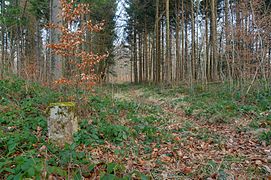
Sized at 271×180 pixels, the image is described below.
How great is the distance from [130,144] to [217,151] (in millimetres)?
1788

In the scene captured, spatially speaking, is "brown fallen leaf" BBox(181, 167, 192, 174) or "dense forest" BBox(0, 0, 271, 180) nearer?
"dense forest" BBox(0, 0, 271, 180)

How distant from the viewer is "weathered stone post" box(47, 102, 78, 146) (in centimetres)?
380

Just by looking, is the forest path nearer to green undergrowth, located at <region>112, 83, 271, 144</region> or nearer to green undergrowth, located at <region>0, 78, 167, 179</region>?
green undergrowth, located at <region>112, 83, 271, 144</region>

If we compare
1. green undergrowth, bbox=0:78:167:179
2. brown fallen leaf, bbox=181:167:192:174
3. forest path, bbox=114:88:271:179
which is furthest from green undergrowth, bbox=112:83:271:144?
brown fallen leaf, bbox=181:167:192:174

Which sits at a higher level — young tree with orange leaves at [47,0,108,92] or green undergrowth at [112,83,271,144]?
young tree with orange leaves at [47,0,108,92]

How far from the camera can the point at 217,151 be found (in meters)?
4.25

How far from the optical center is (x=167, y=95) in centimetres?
1257

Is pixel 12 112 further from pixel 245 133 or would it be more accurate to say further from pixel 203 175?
pixel 245 133

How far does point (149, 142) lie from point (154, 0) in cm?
1652

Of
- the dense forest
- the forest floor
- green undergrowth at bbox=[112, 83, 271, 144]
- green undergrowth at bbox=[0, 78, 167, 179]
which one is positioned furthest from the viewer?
green undergrowth at bbox=[112, 83, 271, 144]

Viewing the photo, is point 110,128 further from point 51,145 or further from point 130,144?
point 51,145

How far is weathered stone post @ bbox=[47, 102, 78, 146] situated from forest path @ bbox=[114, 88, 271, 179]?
1761mm

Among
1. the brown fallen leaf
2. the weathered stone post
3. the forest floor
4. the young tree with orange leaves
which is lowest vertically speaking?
the brown fallen leaf

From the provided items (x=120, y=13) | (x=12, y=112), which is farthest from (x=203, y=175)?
(x=120, y=13)
